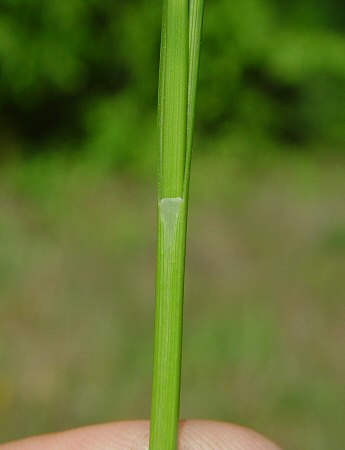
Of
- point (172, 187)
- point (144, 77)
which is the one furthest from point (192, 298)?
point (172, 187)

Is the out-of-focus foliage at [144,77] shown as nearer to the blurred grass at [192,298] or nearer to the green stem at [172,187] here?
the blurred grass at [192,298]

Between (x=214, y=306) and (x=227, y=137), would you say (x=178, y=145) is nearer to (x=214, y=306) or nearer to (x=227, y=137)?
(x=214, y=306)

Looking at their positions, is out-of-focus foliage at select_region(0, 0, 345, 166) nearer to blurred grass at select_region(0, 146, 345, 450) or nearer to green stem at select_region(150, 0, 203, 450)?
blurred grass at select_region(0, 146, 345, 450)

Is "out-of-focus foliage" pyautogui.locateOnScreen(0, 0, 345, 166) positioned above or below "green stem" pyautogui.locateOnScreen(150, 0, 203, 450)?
above

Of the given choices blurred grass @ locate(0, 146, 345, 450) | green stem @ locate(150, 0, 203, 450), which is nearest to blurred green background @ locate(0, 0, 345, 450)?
blurred grass @ locate(0, 146, 345, 450)

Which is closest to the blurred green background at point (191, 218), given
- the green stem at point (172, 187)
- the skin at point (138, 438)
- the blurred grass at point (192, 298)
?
the blurred grass at point (192, 298)

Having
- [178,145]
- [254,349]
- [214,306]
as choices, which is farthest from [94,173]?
[178,145]

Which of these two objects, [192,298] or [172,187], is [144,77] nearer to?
[192,298]
